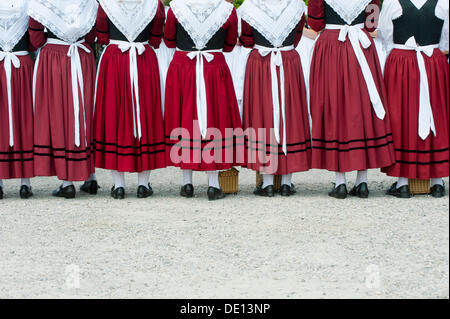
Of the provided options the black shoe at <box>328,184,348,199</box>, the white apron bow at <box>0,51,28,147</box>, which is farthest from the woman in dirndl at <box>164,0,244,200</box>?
the white apron bow at <box>0,51,28,147</box>

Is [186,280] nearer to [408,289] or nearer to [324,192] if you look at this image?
[408,289]

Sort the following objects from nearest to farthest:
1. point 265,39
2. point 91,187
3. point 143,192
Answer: point 265,39 → point 143,192 → point 91,187

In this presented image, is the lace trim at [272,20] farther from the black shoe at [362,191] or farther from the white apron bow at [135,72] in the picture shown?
the black shoe at [362,191]

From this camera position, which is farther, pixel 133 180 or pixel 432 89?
pixel 133 180

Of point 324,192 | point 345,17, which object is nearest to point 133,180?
point 324,192

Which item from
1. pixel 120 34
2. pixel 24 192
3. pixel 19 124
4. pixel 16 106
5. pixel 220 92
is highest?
pixel 120 34

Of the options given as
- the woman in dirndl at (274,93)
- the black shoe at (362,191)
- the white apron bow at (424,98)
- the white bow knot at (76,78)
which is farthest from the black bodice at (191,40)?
the black shoe at (362,191)

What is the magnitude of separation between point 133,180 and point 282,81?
1.91 m

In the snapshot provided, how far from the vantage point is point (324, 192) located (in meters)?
6.56

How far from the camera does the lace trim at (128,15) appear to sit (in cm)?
619

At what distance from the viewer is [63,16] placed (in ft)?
20.5

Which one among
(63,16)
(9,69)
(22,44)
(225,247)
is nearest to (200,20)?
(63,16)

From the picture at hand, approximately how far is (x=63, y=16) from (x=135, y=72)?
2.18 ft

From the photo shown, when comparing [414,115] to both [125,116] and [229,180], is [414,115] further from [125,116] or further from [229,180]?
[125,116]
